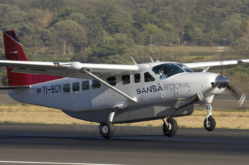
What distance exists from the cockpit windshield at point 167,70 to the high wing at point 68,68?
35.7 inches

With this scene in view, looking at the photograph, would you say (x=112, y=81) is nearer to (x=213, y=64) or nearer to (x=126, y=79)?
(x=126, y=79)

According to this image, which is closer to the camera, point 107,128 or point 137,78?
point 107,128

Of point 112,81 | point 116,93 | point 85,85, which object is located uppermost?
point 112,81

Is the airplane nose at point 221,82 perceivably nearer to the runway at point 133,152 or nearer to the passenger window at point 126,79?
the runway at point 133,152

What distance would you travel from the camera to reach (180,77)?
1602 centimetres

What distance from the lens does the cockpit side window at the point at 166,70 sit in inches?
647

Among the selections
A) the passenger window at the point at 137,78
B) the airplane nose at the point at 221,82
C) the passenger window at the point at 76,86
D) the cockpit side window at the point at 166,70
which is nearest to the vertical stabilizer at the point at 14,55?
the passenger window at the point at 76,86

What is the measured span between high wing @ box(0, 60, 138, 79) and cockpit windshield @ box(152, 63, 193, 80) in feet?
2.98

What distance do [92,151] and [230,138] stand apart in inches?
264

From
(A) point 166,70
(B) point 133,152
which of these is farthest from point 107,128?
(B) point 133,152

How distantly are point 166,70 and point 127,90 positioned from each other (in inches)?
75.1

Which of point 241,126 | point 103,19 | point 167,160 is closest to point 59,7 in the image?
point 103,19

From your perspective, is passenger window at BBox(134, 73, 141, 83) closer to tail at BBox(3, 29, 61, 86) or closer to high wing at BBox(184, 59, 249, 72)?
high wing at BBox(184, 59, 249, 72)

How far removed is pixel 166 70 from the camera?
16.6m
